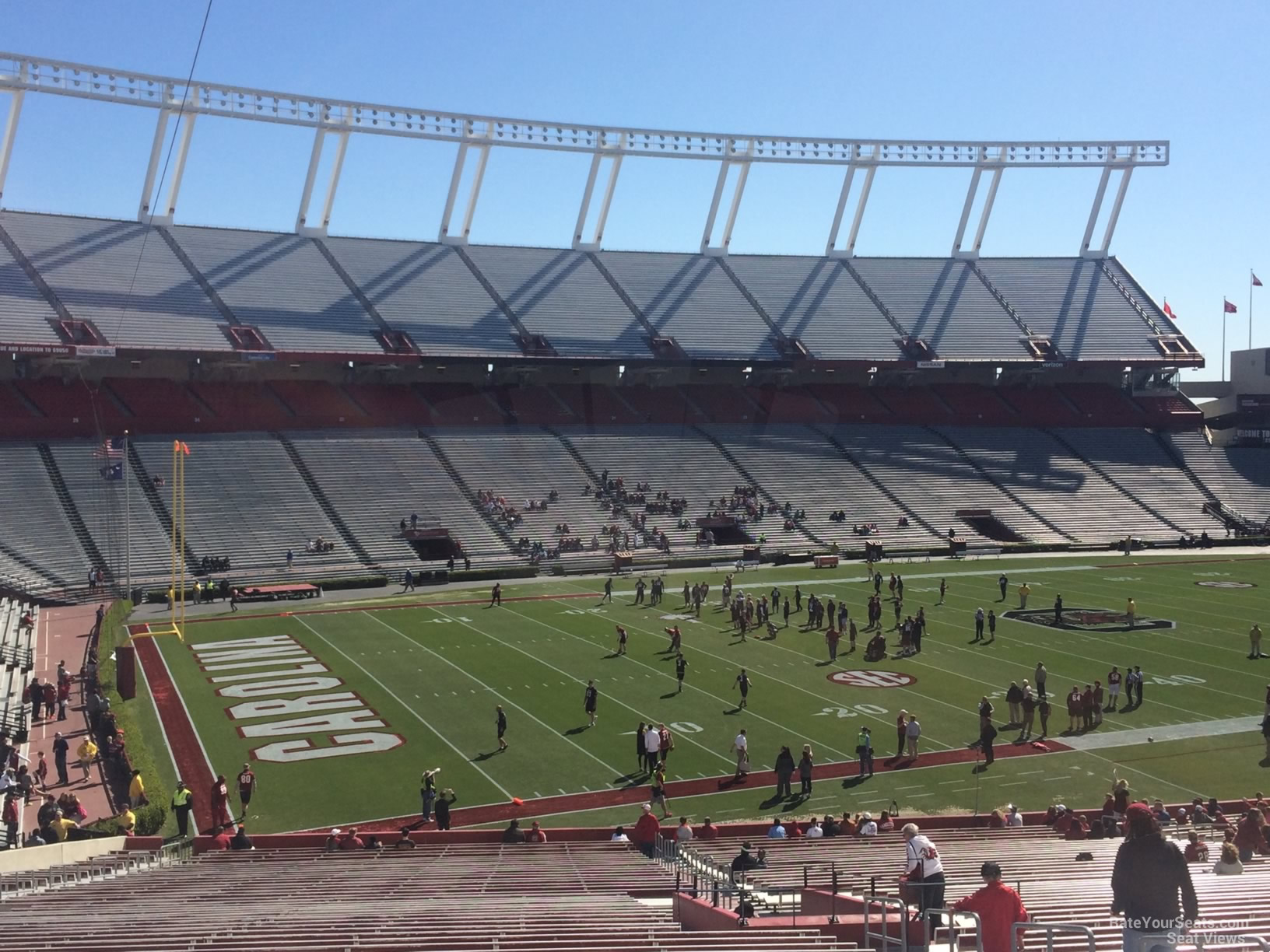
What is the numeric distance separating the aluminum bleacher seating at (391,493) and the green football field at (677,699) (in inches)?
271

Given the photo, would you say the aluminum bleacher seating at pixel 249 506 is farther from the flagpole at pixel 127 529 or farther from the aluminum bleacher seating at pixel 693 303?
the aluminum bleacher seating at pixel 693 303

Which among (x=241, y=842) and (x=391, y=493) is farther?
(x=391, y=493)

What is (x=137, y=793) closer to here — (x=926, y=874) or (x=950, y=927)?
(x=926, y=874)

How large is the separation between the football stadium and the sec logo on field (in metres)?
0.14

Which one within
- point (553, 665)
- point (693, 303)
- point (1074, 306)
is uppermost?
point (1074, 306)

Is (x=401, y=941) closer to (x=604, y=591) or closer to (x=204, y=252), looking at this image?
→ (x=604, y=591)

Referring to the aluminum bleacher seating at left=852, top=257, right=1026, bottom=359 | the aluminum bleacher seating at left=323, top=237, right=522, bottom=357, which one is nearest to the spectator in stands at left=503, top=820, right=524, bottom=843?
the aluminum bleacher seating at left=323, top=237, right=522, bottom=357

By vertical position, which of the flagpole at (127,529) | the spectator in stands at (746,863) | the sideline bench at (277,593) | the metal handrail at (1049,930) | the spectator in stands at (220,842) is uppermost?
the flagpole at (127,529)

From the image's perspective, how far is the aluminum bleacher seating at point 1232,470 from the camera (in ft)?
181

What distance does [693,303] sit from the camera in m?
60.5

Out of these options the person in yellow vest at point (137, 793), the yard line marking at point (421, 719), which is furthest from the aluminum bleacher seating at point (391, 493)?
the person in yellow vest at point (137, 793)

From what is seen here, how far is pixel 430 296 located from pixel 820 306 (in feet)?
67.2

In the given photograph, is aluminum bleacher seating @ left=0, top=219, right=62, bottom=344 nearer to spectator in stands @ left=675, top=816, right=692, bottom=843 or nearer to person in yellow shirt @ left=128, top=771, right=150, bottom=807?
person in yellow shirt @ left=128, top=771, right=150, bottom=807

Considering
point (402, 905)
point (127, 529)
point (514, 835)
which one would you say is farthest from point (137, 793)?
point (127, 529)
